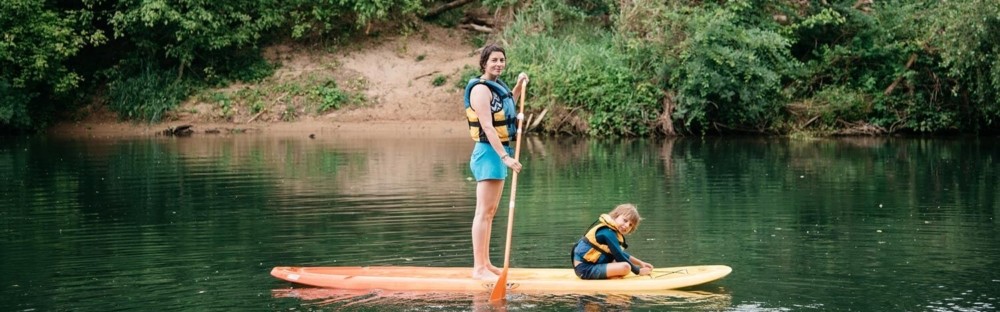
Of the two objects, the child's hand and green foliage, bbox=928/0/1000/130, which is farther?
green foliage, bbox=928/0/1000/130

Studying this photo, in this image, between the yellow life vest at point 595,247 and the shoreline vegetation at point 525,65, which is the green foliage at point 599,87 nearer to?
the shoreline vegetation at point 525,65

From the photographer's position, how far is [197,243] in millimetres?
11883

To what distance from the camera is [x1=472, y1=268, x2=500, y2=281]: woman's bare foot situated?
30.4 ft

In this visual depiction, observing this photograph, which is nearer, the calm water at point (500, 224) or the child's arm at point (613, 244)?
the calm water at point (500, 224)

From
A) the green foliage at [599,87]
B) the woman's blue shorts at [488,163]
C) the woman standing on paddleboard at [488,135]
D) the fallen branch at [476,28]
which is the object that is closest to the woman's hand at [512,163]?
the woman standing on paddleboard at [488,135]

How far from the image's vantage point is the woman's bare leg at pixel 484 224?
9.40 m

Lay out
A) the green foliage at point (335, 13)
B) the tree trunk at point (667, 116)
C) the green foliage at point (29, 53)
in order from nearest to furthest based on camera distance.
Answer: the tree trunk at point (667, 116)
the green foliage at point (29, 53)
the green foliage at point (335, 13)

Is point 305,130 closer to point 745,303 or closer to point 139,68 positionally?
point 139,68

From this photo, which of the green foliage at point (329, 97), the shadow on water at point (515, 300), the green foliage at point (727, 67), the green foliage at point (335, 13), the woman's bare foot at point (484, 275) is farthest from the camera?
the green foliage at point (335, 13)

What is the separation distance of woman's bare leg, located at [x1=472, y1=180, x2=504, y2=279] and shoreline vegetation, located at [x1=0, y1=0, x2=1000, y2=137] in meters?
17.4

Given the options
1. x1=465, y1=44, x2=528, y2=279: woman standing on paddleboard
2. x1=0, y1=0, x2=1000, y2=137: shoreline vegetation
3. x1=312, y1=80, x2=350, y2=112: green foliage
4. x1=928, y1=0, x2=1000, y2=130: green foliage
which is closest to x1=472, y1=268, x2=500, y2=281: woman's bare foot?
x1=465, y1=44, x2=528, y2=279: woman standing on paddleboard

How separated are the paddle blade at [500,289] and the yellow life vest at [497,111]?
1.06m

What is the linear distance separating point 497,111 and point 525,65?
835 inches

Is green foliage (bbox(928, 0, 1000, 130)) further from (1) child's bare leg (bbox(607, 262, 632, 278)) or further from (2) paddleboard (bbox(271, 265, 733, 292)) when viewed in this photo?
(1) child's bare leg (bbox(607, 262, 632, 278))
